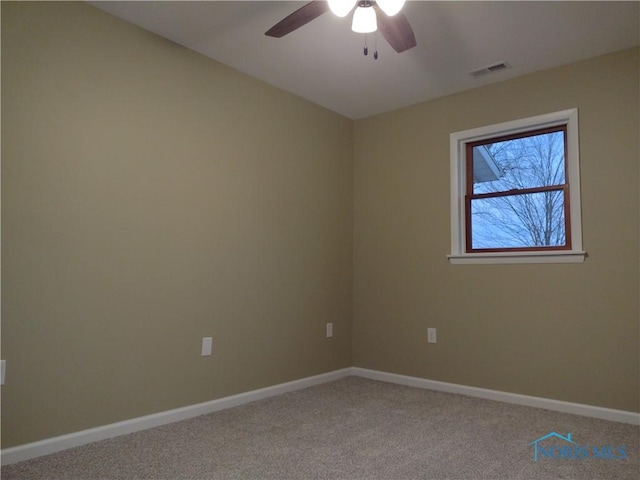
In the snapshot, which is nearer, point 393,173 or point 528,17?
point 528,17

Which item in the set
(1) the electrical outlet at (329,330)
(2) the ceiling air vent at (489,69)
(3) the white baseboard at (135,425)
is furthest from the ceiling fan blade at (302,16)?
(1) the electrical outlet at (329,330)

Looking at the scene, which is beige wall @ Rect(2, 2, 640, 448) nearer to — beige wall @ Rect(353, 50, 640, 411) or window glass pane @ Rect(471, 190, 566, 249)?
beige wall @ Rect(353, 50, 640, 411)

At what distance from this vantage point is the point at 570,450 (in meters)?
2.34

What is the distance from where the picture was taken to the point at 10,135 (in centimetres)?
218

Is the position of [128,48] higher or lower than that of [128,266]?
higher

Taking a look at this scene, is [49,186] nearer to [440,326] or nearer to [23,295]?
[23,295]

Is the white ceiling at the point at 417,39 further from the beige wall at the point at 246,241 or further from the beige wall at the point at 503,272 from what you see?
the beige wall at the point at 503,272

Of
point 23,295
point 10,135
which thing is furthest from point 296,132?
point 23,295

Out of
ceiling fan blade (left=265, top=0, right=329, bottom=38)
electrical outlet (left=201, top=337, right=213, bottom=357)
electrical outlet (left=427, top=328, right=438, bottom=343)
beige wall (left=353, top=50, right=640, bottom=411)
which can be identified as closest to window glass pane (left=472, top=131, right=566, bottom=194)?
beige wall (left=353, top=50, right=640, bottom=411)

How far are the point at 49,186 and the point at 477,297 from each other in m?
2.89

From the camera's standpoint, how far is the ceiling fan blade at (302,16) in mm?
1984

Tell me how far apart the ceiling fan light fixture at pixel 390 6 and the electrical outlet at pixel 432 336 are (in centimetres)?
249

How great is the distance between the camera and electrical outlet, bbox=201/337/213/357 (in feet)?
9.78

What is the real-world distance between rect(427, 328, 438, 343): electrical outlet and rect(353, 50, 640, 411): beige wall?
0.03m
